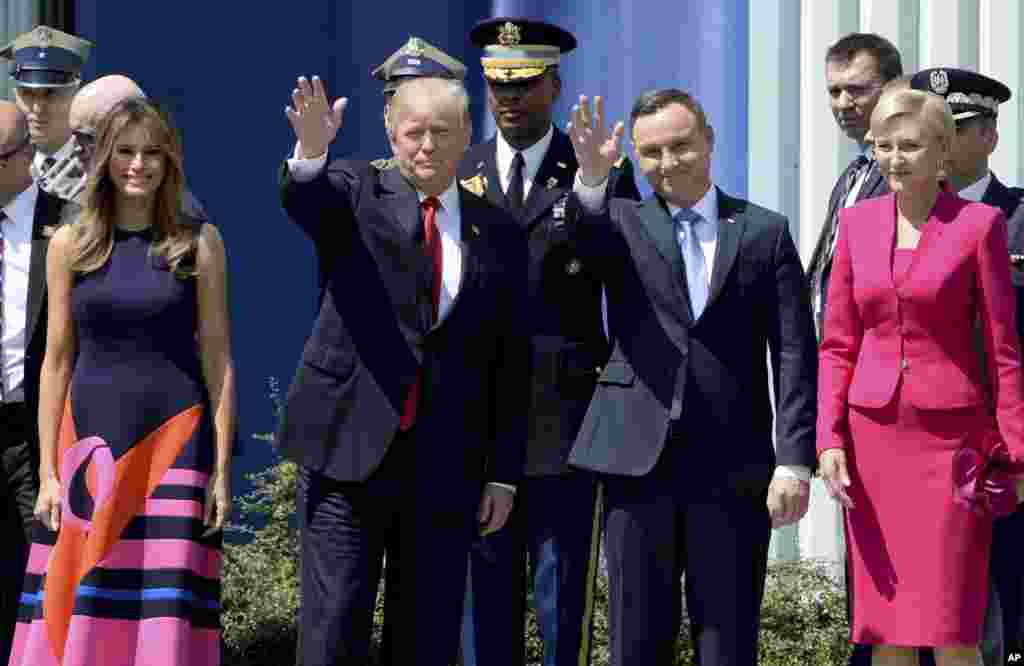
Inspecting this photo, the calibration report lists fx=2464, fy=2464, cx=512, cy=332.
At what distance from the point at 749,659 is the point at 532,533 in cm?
93

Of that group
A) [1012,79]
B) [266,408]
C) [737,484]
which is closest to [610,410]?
[737,484]

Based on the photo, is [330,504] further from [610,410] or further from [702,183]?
[702,183]

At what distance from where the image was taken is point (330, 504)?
659cm

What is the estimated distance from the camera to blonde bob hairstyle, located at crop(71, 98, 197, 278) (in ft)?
22.6

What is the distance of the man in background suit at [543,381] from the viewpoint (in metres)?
7.37

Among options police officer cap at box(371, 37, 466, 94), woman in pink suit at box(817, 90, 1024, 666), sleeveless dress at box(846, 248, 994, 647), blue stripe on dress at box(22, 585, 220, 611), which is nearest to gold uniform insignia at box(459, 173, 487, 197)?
police officer cap at box(371, 37, 466, 94)

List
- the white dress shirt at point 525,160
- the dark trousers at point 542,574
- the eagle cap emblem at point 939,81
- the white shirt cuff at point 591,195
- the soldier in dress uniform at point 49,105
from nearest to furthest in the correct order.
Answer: the white shirt cuff at point 591,195, the dark trousers at point 542,574, the eagle cap emblem at point 939,81, the white dress shirt at point 525,160, the soldier in dress uniform at point 49,105

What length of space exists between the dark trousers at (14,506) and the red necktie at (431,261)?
1.42m

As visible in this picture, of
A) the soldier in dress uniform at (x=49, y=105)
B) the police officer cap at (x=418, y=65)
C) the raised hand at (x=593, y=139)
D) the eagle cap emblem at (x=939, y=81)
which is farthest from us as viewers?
the police officer cap at (x=418, y=65)

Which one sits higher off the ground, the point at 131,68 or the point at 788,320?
the point at 131,68

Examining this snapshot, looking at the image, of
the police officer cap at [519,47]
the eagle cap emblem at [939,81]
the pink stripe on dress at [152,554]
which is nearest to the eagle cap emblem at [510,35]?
the police officer cap at [519,47]

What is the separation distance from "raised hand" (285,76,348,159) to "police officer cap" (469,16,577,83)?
1.41 m

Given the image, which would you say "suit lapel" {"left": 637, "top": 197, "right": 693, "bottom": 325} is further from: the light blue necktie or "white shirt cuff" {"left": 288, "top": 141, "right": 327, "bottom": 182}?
"white shirt cuff" {"left": 288, "top": 141, "right": 327, "bottom": 182}

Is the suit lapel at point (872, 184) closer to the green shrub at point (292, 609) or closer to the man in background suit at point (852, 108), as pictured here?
the man in background suit at point (852, 108)
